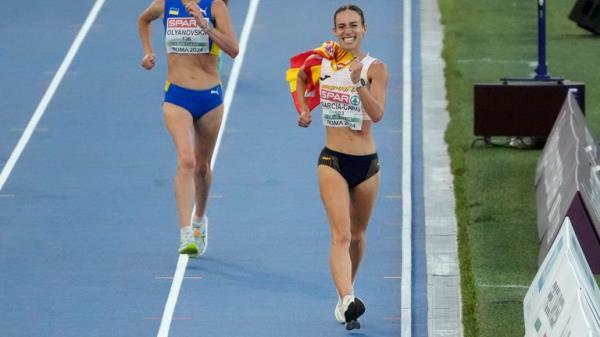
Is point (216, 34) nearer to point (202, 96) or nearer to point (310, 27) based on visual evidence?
point (202, 96)

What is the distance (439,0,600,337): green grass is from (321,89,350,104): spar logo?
187cm

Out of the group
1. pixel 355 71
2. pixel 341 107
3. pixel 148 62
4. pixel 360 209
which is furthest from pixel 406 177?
pixel 355 71

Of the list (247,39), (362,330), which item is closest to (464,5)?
(247,39)

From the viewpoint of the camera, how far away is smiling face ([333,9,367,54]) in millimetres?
10500

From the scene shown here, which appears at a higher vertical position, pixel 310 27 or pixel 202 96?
pixel 202 96

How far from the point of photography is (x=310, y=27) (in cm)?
2136

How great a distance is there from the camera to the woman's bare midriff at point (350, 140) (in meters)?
10.8

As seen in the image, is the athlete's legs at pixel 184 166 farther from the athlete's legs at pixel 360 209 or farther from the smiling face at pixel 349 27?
the smiling face at pixel 349 27

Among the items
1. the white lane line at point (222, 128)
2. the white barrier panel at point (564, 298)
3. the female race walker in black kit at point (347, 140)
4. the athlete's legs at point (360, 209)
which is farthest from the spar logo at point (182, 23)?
the white barrier panel at point (564, 298)

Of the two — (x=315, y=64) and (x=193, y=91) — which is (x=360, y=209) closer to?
(x=315, y=64)

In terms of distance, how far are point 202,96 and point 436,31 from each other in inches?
374

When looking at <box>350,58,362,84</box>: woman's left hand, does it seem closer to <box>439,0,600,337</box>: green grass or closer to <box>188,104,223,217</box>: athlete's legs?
<box>439,0,600,337</box>: green grass

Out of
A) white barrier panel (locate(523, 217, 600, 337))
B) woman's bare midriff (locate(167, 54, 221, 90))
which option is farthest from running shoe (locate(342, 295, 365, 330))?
woman's bare midriff (locate(167, 54, 221, 90))

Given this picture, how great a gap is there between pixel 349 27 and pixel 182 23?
225 cm
